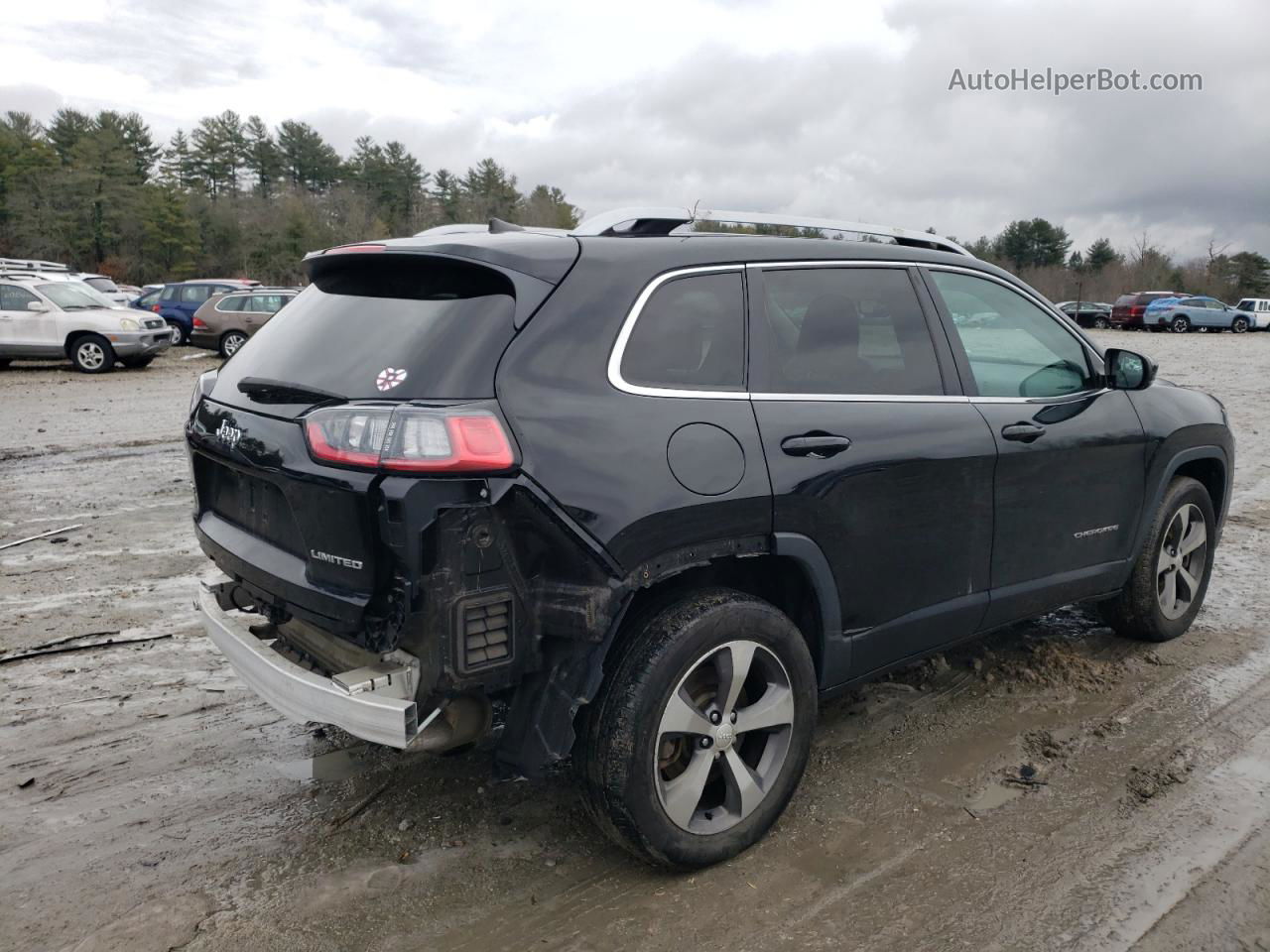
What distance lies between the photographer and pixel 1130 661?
468cm

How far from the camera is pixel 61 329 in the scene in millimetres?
18000

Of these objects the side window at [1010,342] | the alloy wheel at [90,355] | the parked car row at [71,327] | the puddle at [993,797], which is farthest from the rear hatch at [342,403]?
the alloy wheel at [90,355]

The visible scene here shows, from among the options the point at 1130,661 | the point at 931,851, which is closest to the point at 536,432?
the point at 931,851

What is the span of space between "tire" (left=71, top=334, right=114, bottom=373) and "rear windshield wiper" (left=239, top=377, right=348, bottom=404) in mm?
17289

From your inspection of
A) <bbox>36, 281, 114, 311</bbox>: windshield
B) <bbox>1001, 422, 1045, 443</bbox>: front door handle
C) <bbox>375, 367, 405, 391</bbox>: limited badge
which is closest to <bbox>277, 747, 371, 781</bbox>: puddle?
<bbox>375, 367, 405, 391</bbox>: limited badge

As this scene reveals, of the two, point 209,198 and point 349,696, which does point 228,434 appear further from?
point 209,198

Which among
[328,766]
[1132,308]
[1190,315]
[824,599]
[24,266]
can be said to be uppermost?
[1132,308]

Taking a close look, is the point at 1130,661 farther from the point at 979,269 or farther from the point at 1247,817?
the point at 979,269

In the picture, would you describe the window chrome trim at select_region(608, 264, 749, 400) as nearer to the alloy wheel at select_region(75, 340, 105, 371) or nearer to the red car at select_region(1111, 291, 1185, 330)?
the alloy wheel at select_region(75, 340, 105, 371)

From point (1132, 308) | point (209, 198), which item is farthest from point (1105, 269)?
A: point (209, 198)

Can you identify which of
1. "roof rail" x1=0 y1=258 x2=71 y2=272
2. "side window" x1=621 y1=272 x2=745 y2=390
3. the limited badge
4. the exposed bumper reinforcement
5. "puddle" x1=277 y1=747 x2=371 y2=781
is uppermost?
"roof rail" x1=0 y1=258 x2=71 y2=272

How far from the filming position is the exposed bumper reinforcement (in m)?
2.61

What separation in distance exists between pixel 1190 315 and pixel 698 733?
47922 mm

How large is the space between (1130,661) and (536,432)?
3.43 meters
